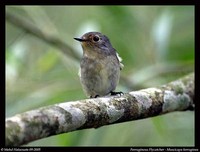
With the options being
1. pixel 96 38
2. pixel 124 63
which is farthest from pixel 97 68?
pixel 124 63

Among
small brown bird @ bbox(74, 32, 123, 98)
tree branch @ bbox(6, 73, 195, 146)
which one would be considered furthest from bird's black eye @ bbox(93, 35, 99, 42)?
tree branch @ bbox(6, 73, 195, 146)

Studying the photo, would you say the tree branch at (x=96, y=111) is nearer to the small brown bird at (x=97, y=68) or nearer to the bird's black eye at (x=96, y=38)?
the small brown bird at (x=97, y=68)

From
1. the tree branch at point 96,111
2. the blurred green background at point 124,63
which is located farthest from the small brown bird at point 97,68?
the tree branch at point 96,111

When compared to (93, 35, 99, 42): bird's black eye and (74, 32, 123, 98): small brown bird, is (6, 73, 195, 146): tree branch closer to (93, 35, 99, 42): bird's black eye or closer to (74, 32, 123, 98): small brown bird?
(74, 32, 123, 98): small brown bird

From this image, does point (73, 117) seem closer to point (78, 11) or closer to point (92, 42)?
point (92, 42)

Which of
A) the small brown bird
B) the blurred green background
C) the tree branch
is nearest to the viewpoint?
the tree branch

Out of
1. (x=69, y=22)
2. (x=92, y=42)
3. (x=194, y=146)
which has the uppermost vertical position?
(x=69, y=22)
